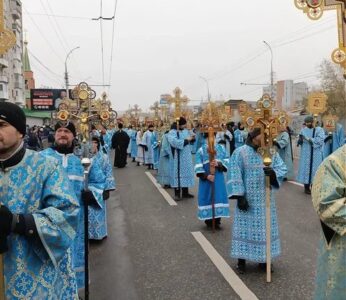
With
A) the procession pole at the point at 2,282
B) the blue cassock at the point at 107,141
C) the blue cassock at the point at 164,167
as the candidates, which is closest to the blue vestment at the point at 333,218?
the procession pole at the point at 2,282

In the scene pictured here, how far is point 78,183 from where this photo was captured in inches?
186

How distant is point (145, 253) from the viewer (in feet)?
21.1

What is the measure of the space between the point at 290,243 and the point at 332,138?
18.3 ft

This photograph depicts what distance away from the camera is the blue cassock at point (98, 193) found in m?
4.68

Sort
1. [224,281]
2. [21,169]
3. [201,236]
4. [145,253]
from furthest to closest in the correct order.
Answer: [201,236] → [145,253] → [224,281] → [21,169]

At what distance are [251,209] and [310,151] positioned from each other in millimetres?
6650

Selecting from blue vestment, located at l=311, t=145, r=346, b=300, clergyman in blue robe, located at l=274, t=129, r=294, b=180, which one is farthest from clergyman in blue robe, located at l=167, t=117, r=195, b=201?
blue vestment, located at l=311, t=145, r=346, b=300

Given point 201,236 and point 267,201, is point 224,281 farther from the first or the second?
point 201,236

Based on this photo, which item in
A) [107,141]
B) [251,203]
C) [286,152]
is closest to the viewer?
[251,203]

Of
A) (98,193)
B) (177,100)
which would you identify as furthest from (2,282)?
(177,100)

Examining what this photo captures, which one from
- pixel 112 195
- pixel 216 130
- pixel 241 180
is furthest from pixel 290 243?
pixel 112 195

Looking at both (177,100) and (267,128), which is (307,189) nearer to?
(177,100)

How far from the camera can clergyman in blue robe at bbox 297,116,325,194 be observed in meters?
11.4

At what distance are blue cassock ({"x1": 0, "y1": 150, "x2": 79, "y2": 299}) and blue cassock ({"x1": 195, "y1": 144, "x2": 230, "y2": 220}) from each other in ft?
17.0
